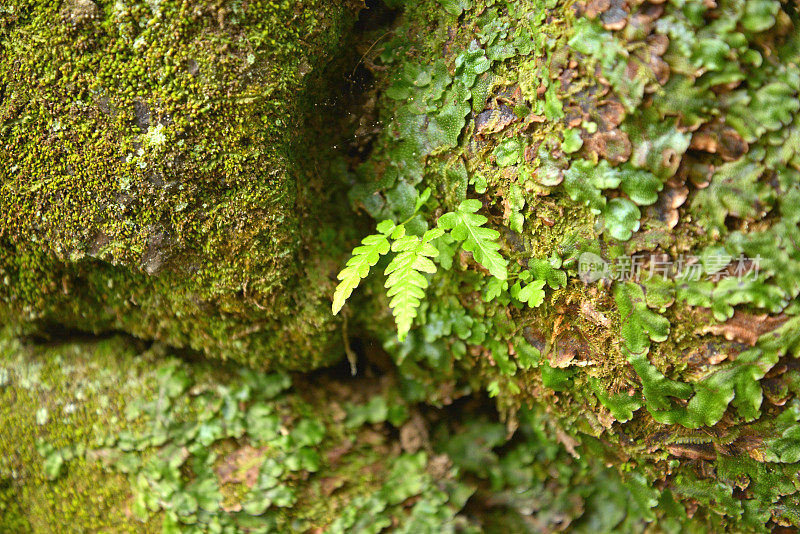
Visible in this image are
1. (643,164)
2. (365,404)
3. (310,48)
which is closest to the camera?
(643,164)

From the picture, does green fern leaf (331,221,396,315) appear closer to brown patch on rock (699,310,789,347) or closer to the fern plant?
the fern plant

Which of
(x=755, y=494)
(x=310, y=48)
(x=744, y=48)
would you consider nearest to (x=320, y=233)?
(x=310, y=48)

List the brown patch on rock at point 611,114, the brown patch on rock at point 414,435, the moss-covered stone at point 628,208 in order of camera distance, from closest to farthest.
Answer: the moss-covered stone at point 628,208, the brown patch on rock at point 611,114, the brown patch on rock at point 414,435

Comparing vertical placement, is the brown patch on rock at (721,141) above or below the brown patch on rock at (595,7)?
below

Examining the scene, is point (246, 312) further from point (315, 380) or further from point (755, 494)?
point (755, 494)

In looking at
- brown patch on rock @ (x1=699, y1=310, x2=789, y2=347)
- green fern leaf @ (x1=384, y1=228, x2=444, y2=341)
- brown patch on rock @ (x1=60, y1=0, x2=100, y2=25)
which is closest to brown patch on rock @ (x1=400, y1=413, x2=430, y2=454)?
green fern leaf @ (x1=384, y1=228, x2=444, y2=341)

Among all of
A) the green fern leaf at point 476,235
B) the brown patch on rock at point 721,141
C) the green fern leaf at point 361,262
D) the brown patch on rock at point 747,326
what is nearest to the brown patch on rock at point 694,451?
the brown patch on rock at point 747,326

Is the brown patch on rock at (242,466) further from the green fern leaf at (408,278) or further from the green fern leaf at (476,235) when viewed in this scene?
the green fern leaf at (476,235)

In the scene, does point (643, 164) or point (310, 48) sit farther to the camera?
point (310, 48)
